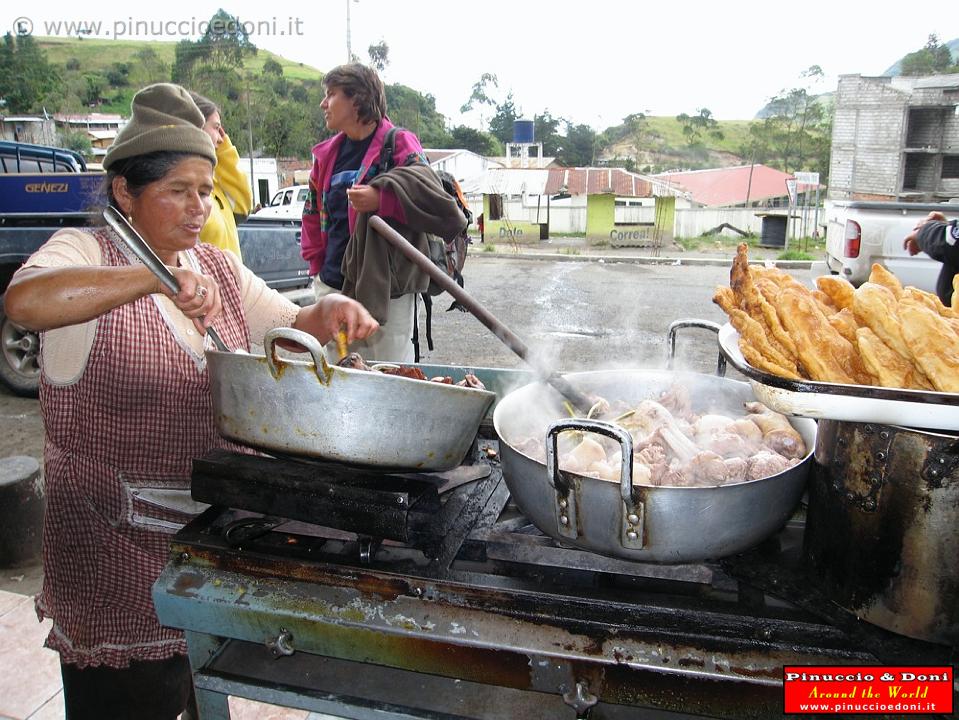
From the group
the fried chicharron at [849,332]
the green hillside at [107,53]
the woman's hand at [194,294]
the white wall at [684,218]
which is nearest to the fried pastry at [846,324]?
the fried chicharron at [849,332]

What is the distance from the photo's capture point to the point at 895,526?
1.23 m

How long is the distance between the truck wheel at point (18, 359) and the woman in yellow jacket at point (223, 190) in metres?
3.63

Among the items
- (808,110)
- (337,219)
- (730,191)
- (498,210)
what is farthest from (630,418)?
(808,110)

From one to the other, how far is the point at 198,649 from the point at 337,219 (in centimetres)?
296

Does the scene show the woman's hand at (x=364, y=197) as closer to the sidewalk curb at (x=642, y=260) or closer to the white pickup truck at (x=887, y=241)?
the white pickup truck at (x=887, y=241)

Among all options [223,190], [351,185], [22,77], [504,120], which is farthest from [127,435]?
[504,120]

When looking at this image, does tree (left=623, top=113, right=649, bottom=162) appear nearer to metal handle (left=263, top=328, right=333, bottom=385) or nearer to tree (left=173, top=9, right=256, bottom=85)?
tree (left=173, top=9, right=256, bottom=85)

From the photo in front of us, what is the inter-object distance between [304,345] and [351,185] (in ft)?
9.37

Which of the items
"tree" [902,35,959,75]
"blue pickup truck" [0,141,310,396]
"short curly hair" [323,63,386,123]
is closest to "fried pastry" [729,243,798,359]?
"short curly hair" [323,63,386,123]

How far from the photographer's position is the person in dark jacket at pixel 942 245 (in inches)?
170

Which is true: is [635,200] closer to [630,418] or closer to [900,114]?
[900,114]

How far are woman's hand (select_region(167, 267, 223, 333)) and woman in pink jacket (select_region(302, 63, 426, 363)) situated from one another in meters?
2.05

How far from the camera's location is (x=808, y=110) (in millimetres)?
44719

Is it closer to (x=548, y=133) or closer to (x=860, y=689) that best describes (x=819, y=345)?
(x=860, y=689)
